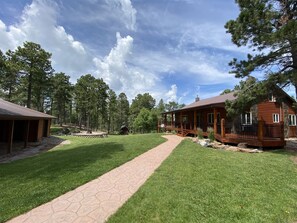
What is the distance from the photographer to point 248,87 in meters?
9.88

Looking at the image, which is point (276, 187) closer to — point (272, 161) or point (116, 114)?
point (272, 161)

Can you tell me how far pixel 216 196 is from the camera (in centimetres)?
419

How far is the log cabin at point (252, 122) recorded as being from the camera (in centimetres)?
1055

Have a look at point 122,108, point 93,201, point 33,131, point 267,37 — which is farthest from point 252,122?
point 122,108

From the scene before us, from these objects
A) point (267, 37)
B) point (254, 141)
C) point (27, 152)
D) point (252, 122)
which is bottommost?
point (27, 152)

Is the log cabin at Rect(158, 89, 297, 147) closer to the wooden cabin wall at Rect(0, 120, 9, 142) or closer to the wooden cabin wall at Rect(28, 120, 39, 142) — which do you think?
the wooden cabin wall at Rect(28, 120, 39, 142)

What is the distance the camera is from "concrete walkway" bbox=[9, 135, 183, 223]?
3445 millimetres

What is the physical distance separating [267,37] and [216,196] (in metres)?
7.13

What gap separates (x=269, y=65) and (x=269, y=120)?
8802 mm

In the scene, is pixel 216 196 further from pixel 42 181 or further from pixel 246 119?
pixel 246 119

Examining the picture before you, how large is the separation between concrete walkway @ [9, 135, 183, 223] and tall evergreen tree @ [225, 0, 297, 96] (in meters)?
7.42

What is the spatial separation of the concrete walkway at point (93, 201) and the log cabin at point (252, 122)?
25.4 ft

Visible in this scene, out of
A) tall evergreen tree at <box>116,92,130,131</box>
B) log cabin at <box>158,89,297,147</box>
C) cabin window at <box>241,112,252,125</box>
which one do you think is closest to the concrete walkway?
log cabin at <box>158,89,297,147</box>

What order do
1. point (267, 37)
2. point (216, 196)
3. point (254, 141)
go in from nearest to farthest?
1. point (216, 196)
2. point (267, 37)
3. point (254, 141)
